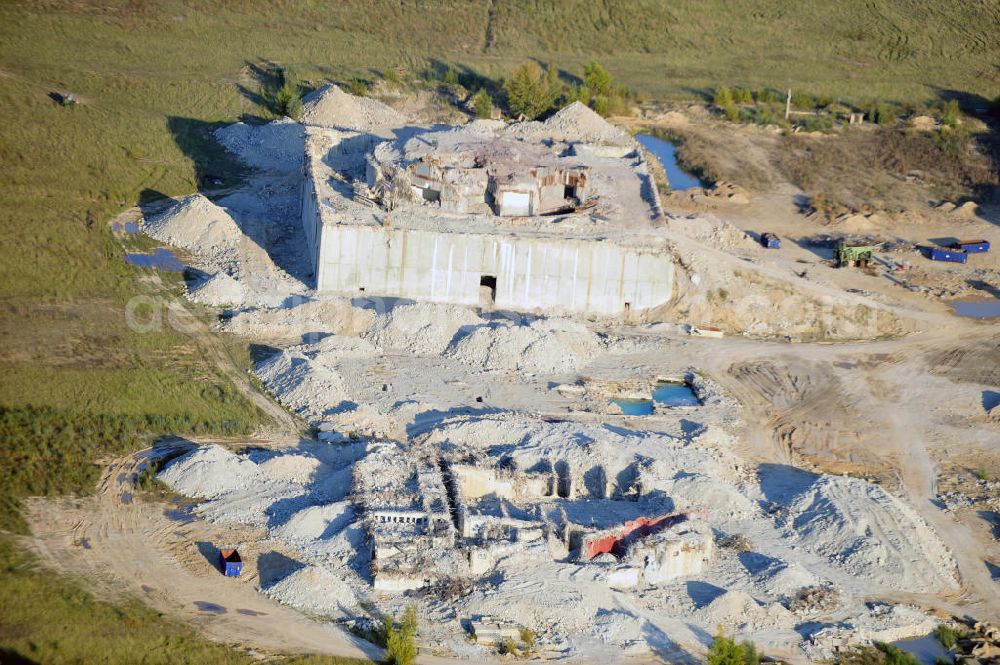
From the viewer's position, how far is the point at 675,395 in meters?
43.6

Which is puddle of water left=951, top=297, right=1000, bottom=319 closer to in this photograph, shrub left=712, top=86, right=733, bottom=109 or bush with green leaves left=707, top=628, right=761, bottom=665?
shrub left=712, top=86, right=733, bottom=109

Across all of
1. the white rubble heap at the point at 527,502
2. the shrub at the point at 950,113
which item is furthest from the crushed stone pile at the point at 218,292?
the shrub at the point at 950,113

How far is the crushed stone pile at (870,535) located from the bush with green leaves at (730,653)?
15.9 feet

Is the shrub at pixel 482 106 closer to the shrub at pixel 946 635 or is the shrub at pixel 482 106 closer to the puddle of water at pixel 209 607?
the shrub at pixel 946 635

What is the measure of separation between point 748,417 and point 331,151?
2046 centimetres

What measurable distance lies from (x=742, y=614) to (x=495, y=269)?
60.8 feet

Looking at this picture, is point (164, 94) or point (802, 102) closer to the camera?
point (164, 94)

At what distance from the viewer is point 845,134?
68.6 meters

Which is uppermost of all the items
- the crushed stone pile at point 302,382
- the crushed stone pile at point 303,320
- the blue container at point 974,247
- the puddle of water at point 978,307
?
the blue container at point 974,247

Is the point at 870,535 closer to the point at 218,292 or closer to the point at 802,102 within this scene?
the point at 218,292

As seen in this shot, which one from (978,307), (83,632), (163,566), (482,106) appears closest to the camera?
(83,632)

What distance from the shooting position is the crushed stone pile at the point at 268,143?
192 feet

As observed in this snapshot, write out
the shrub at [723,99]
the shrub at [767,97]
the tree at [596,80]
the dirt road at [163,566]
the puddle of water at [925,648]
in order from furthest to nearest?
the shrub at [767,97], the shrub at [723,99], the tree at [596,80], the puddle of water at [925,648], the dirt road at [163,566]

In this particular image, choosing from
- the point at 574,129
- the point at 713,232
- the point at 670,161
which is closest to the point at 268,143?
the point at 574,129
